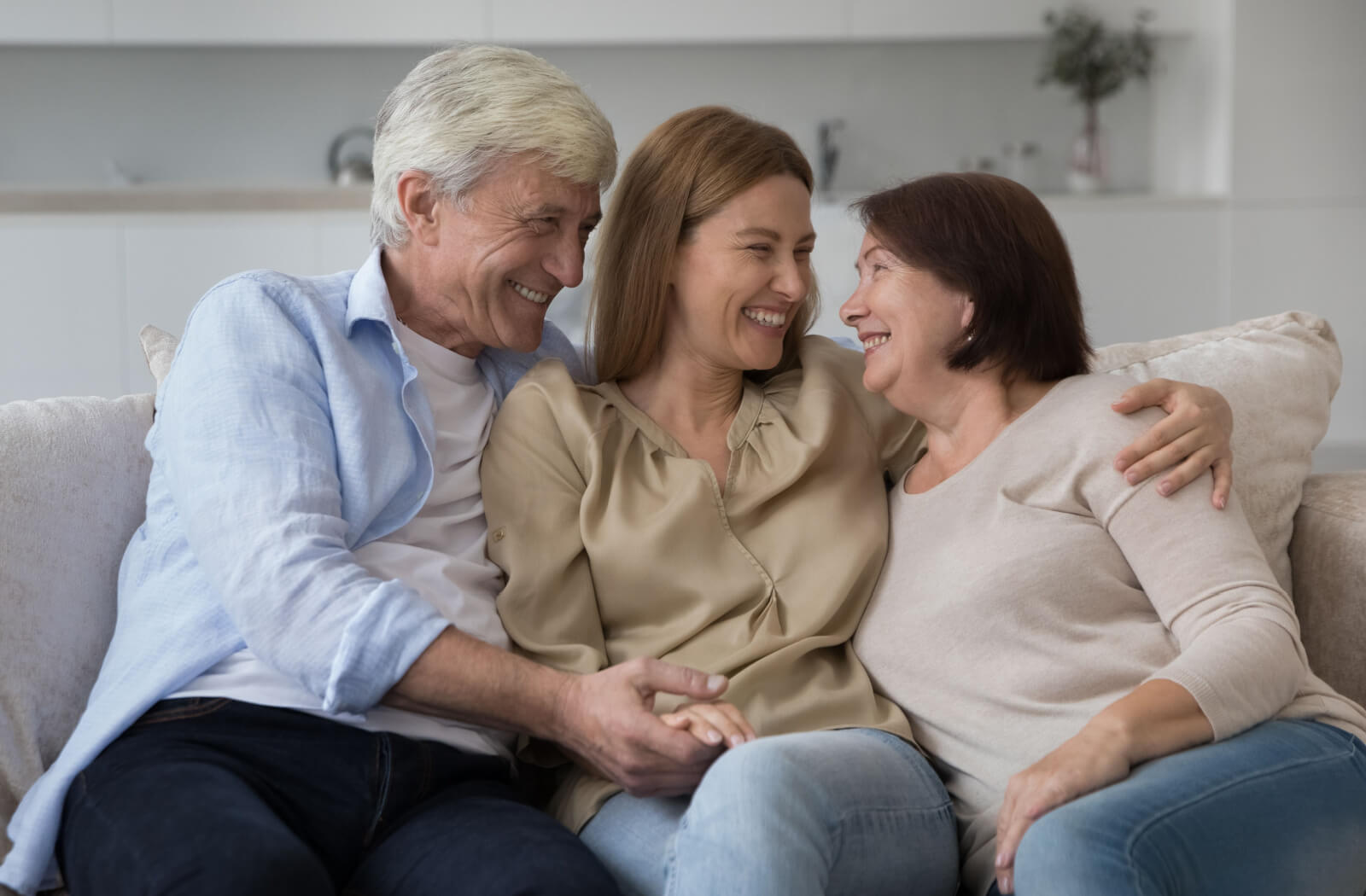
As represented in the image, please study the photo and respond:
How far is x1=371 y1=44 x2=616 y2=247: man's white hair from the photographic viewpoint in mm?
1583

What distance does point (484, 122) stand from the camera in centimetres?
158

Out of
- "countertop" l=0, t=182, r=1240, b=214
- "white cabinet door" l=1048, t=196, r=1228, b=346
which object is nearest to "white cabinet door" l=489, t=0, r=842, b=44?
"countertop" l=0, t=182, r=1240, b=214

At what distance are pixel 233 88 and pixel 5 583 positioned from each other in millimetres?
4171

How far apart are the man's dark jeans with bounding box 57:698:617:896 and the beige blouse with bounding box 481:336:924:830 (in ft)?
0.51

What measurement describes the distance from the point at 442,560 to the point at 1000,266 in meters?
0.75

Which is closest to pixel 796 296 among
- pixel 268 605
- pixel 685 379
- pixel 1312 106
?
pixel 685 379

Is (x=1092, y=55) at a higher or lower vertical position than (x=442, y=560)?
higher

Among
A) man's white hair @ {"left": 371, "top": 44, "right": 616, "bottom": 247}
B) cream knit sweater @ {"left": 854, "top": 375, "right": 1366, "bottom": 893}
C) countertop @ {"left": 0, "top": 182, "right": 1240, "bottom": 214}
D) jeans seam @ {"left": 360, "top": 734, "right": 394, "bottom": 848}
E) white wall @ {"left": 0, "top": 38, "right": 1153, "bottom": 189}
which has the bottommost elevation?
jeans seam @ {"left": 360, "top": 734, "right": 394, "bottom": 848}

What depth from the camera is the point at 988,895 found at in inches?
50.6

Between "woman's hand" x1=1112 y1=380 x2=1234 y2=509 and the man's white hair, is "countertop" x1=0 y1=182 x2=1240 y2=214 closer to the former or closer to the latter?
the man's white hair

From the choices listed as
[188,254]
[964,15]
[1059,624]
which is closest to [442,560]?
[1059,624]

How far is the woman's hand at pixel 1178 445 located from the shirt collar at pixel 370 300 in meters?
0.87

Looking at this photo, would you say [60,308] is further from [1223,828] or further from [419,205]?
[1223,828]

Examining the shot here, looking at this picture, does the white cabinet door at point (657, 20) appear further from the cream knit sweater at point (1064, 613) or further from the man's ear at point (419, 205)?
the cream knit sweater at point (1064, 613)
